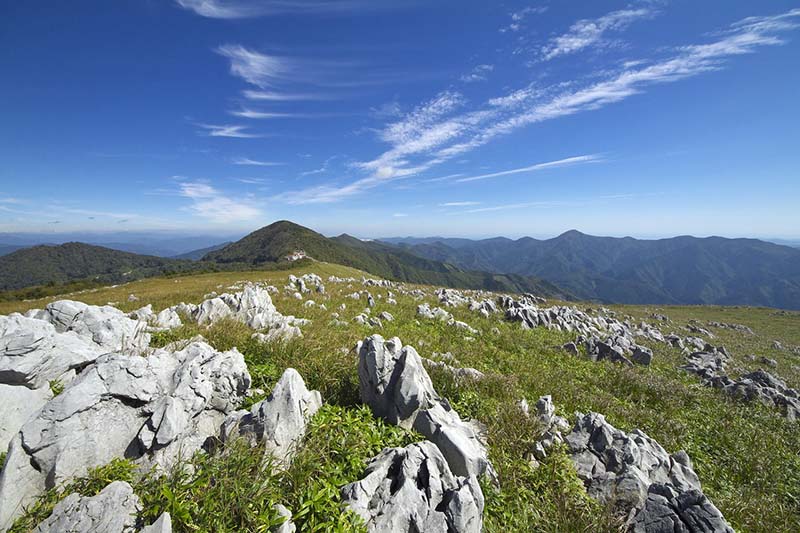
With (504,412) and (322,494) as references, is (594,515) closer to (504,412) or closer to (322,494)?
(504,412)

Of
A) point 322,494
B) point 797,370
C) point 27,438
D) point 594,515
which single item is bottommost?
point 797,370

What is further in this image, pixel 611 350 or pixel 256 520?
pixel 611 350

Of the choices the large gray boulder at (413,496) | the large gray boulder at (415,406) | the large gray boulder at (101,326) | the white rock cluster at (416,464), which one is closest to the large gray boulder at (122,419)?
the large gray boulder at (101,326)

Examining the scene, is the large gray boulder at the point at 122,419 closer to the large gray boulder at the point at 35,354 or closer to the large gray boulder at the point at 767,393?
the large gray boulder at the point at 35,354

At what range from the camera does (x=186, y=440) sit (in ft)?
19.7

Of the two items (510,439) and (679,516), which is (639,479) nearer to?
(679,516)

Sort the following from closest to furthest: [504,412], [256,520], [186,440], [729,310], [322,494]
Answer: [256,520] < [322,494] < [186,440] < [504,412] < [729,310]

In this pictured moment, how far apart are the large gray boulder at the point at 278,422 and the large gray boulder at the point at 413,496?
1.51 metres

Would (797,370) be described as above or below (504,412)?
below

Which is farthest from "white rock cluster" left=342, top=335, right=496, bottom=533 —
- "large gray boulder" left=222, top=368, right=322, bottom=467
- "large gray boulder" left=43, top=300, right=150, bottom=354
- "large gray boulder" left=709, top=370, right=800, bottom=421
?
"large gray boulder" left=709, top=370, right=800, bottom=421

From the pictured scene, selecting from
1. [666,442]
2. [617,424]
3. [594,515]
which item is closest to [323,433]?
[594,515]

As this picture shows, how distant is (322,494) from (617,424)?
9.52 m

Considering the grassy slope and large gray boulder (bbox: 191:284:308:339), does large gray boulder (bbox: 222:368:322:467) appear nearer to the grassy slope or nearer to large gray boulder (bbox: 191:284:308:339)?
the grassy slope

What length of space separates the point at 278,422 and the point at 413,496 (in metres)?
2.88
